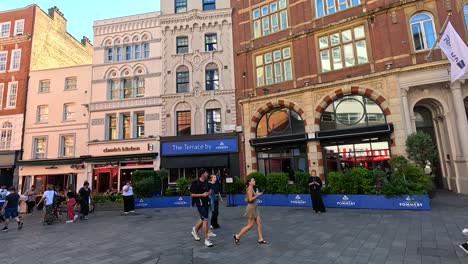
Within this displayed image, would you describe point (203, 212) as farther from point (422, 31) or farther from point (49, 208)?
point (422, 31)

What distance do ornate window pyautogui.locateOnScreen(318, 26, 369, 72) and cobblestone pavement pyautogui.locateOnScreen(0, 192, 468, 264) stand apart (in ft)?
31.3

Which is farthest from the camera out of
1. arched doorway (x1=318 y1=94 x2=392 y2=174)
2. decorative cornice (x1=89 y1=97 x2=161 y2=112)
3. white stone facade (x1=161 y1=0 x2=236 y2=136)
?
decorative cornice (x1=89 y1=97 x2=161 y2=112)

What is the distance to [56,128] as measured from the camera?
74.8 feet

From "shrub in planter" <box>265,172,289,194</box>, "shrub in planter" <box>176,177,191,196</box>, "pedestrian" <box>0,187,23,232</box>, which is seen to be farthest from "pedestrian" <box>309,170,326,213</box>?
"pedestrian" <box>0,187,23,232</box>

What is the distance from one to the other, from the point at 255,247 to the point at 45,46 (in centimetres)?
3011

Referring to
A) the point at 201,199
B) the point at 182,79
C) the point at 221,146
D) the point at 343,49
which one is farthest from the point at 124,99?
the point at 201,199

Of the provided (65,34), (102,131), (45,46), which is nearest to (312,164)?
(102,131)

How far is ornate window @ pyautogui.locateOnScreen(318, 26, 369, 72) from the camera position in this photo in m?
16.4

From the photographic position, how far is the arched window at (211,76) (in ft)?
70.6

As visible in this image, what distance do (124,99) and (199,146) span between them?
7944mm

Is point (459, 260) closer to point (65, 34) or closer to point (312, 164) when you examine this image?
point (312, 164)

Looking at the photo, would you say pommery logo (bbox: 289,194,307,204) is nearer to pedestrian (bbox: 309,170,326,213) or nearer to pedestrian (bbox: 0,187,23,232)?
pedestrian (bbox: 309,170,326,213)

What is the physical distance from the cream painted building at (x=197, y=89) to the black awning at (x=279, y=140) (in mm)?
1830

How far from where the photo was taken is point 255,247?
6.70m
